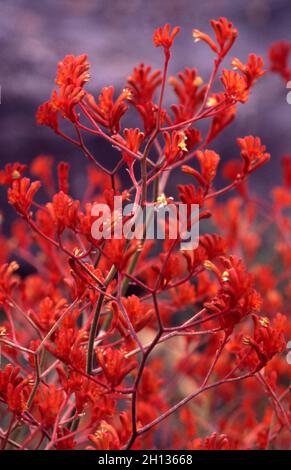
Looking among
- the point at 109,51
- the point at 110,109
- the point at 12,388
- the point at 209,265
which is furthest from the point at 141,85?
the point at 109,51

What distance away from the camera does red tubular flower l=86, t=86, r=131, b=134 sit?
573 millimetres

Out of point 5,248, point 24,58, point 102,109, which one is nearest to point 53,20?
point 24,58

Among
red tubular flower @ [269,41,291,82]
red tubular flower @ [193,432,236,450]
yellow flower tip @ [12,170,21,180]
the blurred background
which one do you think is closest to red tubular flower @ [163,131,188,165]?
yellow flower tip @ [12,170,21,180]

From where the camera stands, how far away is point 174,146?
549 mm

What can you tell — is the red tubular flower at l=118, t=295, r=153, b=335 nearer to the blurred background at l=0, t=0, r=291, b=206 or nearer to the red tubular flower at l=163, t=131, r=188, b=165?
the red tubular flower at l=163, t=131, r=188, b=165

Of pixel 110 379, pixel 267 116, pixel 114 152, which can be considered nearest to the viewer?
pixel 110 379

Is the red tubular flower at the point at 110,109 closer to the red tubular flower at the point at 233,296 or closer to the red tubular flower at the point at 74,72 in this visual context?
the red tubular flower at the point at 74,72

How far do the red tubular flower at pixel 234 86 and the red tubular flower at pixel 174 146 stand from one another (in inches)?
2.4

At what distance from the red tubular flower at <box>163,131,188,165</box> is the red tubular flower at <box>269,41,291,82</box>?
352mm

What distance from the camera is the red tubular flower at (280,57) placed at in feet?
2.79

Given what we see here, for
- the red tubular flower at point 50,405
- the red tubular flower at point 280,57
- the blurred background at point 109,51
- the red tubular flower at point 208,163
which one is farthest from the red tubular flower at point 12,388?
the blurred background at point 109,51

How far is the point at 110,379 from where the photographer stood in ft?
1.77

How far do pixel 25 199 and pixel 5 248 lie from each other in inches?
21.0
